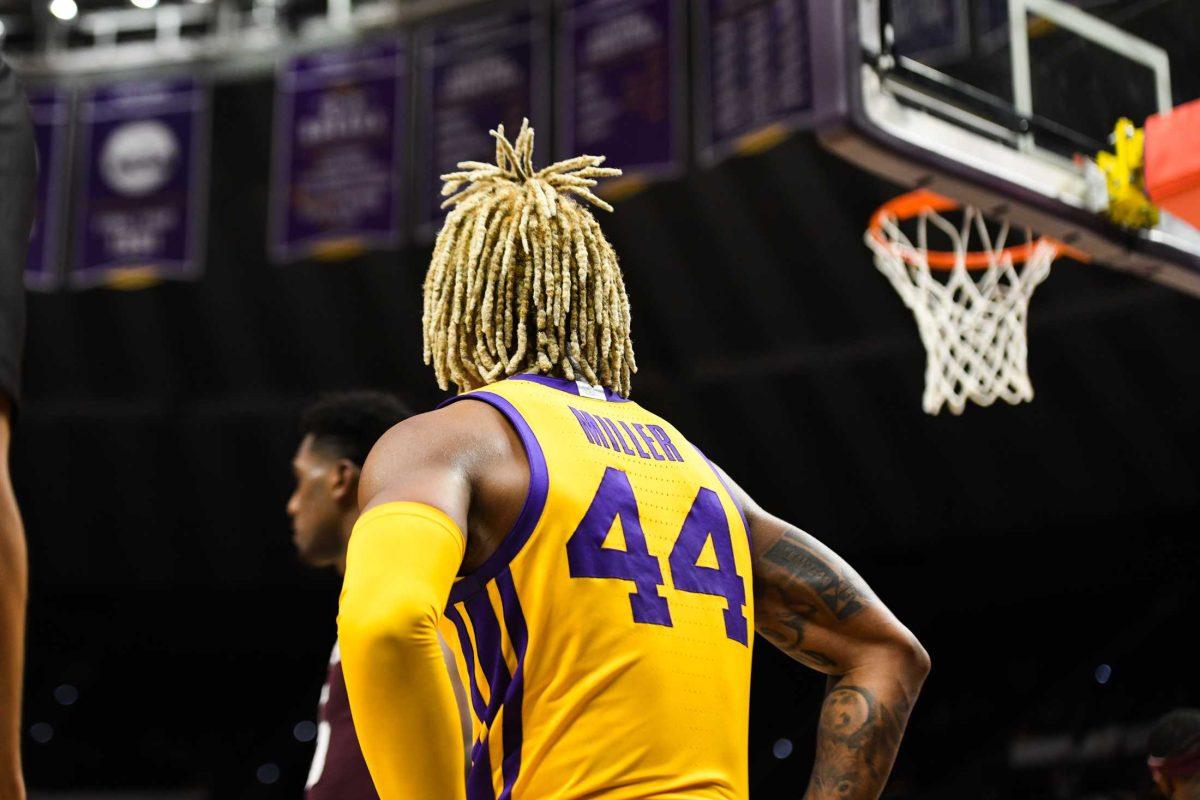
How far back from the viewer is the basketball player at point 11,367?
56.1 inches

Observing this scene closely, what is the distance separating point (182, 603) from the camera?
14742mm

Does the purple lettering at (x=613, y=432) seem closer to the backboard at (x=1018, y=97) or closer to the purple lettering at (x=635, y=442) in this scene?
the purple lettering at (x=635, y=442)

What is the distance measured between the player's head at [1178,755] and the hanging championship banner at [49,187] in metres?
7.72

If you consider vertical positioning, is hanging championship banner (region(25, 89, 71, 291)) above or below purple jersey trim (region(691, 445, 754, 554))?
above

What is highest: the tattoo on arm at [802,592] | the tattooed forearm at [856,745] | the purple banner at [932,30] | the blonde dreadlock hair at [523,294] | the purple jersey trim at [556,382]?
the purple banner at [932,30]

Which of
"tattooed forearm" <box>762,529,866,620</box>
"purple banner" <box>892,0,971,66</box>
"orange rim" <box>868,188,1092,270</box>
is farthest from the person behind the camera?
"orange rim" <box>868,188,1092,270</box>

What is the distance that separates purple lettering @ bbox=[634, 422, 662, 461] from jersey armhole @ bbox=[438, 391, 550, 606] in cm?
23

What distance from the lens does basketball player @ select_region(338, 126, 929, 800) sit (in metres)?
1.67

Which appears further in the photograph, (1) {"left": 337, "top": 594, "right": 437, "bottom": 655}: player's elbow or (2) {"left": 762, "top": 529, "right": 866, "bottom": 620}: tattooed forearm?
(2) {"left": 762, "top": 529, "right": 866, "bottom": 620}: tattooed forearm

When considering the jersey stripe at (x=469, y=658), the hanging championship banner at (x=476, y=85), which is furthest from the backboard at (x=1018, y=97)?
the hanging championship banner at (x=476, y=85)

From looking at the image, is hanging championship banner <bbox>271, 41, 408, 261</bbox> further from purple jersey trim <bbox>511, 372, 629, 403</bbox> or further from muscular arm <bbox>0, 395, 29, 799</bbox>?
muscular arm <bbox>0, 395, 29, 799</bbox>

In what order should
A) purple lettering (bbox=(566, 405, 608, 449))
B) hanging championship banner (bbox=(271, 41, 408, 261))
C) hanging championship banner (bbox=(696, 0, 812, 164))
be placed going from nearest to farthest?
purple lettering (bbox=(566, 405, 608, 449)), hanging championship banner (bbox=(696, 0, 812, 164)), hanging championship banner (bbox=(271, 41, 408, 261))

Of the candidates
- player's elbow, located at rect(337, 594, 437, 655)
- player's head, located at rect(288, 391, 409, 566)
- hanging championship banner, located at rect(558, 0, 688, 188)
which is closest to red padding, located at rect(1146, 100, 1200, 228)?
player's head, located at rect(288, 391, 409, 566)

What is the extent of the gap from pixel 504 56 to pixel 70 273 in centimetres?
337
